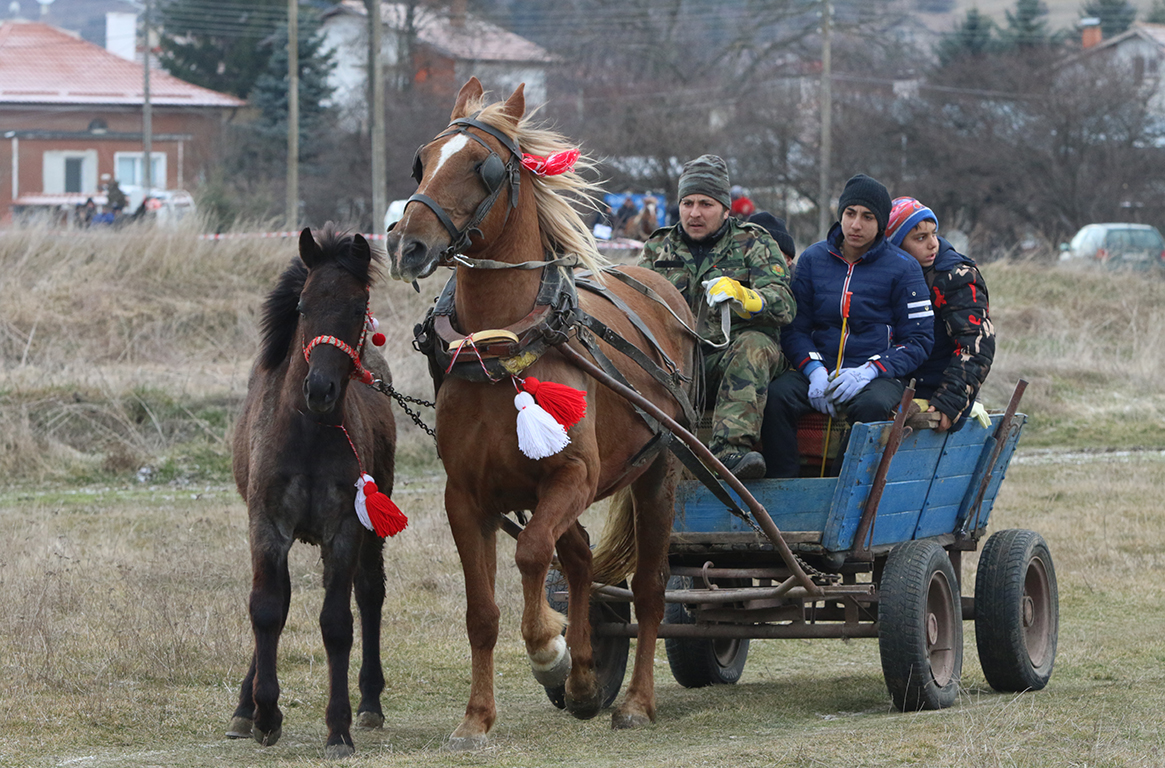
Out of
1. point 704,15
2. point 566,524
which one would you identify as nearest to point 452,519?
point 566,524

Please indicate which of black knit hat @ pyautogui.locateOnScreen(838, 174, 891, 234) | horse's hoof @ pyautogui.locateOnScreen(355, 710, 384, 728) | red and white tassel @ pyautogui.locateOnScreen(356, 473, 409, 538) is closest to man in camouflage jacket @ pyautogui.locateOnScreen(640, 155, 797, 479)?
black knit hat @ pyautogui.locateOnScreen(838, 174, 891, 234)

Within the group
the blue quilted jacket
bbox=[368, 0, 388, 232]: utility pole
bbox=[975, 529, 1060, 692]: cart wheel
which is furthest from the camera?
bbox=[368, 0, 388, 232]: utility pole

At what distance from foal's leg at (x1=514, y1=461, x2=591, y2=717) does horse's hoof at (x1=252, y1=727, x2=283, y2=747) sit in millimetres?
1101

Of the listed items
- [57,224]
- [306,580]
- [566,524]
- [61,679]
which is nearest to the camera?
[566,524]

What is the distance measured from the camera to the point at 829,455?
6.60 metres

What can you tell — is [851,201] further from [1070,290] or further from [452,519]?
[1070,290]

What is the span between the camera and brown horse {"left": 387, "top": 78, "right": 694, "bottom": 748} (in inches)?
203

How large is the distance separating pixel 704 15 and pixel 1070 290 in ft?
94.8

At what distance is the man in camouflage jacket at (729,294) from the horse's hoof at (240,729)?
2.30 m

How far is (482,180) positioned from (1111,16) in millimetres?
70431

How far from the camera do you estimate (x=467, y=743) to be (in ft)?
17.7

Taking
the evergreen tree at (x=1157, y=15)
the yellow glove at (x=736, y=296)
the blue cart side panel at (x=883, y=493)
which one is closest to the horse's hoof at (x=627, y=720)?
the blue cart side panel at (x=883, y=493)

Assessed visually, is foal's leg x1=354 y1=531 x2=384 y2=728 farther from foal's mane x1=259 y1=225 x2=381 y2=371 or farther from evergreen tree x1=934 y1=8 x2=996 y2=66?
evergreen tree x1=934 y1=8 x2=996 y2=66

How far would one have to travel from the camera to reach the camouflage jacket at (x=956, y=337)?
21.4 feet
